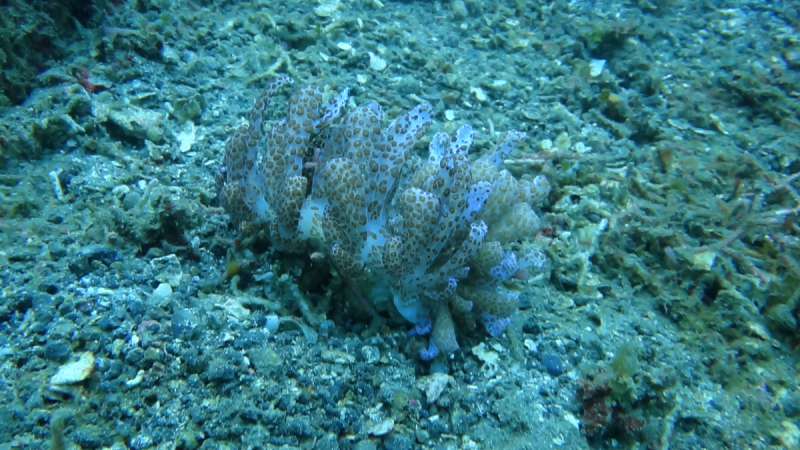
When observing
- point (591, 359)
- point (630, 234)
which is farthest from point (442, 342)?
point (630, 234)

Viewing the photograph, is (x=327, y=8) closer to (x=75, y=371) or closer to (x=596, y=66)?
(x=596, y=66)

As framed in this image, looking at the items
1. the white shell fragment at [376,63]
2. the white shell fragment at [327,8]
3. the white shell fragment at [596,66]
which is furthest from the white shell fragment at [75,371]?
the white shell fragment at [596,66]

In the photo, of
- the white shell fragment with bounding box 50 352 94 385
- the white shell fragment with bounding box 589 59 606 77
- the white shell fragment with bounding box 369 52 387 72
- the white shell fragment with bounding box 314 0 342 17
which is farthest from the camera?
the white shell fragment with bounding box 589 59 606 77

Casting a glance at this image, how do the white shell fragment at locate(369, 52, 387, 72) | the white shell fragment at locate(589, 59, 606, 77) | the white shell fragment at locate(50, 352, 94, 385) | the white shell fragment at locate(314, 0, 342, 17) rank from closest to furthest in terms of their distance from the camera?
the white shell fragment at locate(50, 352, 94, 385) → the white shell fragment at locate(369, 52, 387, 72) → the white shell fragment at locate(314, 0, 342, 17) → the white shell fragment at locate(589, 59, 606, 77)

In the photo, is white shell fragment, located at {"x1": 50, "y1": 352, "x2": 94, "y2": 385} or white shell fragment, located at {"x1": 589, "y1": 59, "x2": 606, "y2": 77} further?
white shell fragment, located at {"x1": 589, "y1": 59, "x2": 606, "y2": 77}

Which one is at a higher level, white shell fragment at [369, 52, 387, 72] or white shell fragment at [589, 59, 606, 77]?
white shell fragment at [369, 52, 387, 72]

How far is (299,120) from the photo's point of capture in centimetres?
239

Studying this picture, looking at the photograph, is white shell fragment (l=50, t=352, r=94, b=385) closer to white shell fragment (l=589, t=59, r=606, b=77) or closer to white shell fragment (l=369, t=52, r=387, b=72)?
white shell fragment (l=369, t=52, r=387, b=72)

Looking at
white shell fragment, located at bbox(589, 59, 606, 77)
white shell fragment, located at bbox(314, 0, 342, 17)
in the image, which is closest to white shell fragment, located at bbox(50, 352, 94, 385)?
white shell fragment, located at bbox(314, 0, 342, 17)

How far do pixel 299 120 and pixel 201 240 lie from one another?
38.3 inches

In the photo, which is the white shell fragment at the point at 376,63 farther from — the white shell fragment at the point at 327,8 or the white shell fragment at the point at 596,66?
the white shell fragment at the point at 596,66

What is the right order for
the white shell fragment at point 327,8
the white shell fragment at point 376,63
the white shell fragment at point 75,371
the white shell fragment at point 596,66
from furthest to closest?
the white shell fragment at point 596,66 → the white shell fragment at point 327,8 → the white shell fragment at point 376,63 → the white shell fragment at point 75,371

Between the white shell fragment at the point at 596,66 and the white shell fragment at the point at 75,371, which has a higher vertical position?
the white shell fragment at the point at 75,371

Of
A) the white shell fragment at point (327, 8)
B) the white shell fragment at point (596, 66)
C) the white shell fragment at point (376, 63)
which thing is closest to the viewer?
the white shell fragment at point (376, 63)
